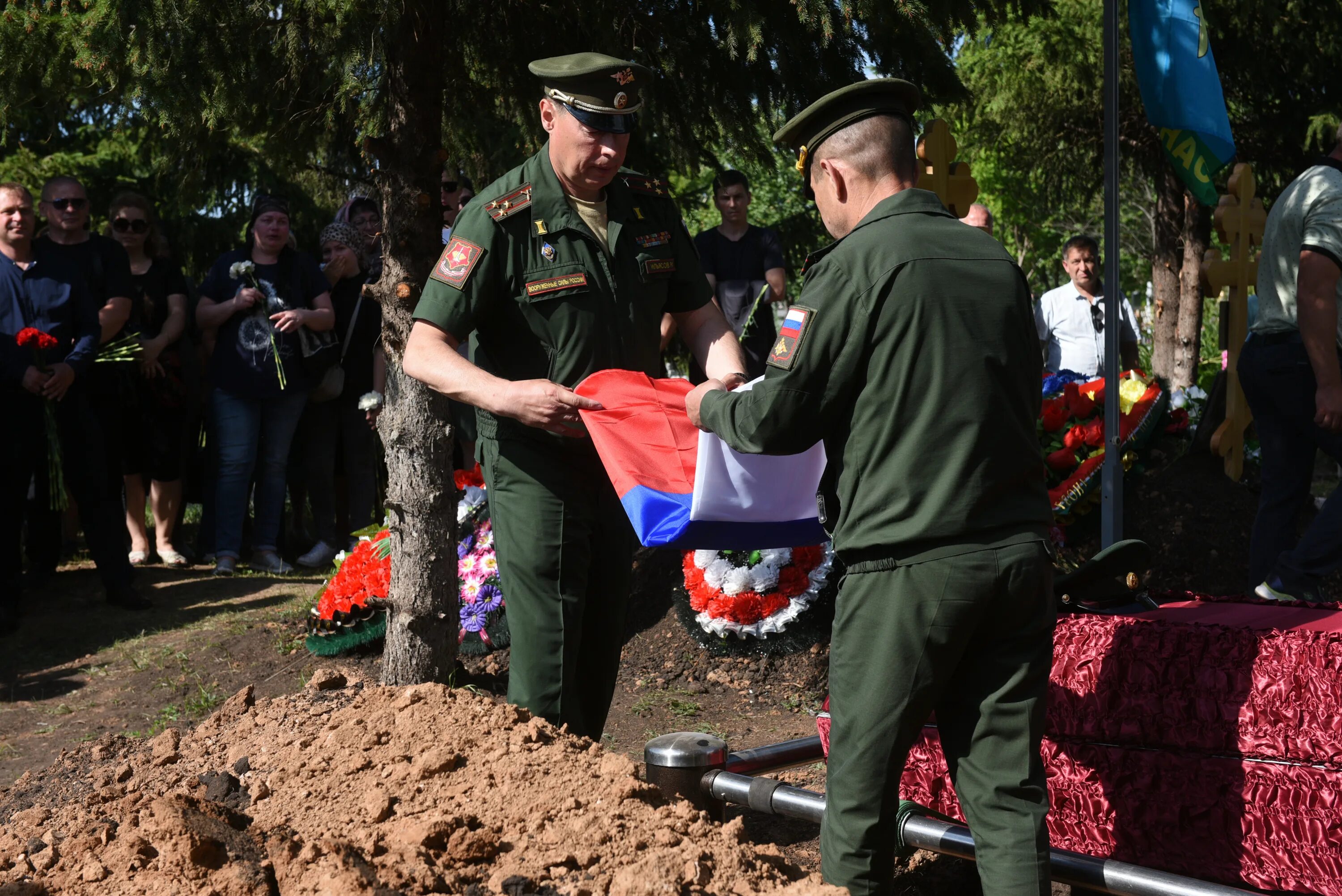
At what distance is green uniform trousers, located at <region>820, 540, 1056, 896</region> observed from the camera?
2.65 meters

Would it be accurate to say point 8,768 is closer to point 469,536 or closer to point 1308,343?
point 469,536

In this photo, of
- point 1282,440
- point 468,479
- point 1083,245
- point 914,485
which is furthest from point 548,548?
point 1083,245

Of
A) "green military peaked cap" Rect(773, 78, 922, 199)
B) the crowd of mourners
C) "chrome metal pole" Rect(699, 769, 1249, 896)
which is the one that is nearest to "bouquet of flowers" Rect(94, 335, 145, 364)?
the crowd of mourners

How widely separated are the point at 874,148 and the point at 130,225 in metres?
6.54

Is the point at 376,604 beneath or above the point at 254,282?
beneath

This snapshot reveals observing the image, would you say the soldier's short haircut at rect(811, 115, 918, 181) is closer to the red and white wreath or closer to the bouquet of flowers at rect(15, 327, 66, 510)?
the red and white wreath

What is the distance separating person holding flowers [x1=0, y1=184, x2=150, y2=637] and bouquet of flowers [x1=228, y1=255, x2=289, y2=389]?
0.97 metres

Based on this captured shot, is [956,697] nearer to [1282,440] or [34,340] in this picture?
[1282,440]

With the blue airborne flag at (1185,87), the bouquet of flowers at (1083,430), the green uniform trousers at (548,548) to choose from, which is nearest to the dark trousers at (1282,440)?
the blue airborne flag at (1185,87)

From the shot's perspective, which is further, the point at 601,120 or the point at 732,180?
the point at 732,180

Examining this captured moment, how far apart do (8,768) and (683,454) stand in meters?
3.43

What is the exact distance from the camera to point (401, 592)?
5.30 m

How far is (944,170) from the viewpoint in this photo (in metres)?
5.68

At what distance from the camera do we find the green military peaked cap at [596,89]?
3.46 metres
